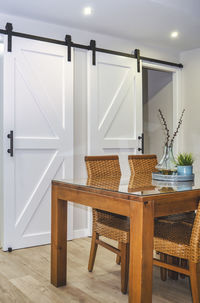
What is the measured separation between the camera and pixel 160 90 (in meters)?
5.83

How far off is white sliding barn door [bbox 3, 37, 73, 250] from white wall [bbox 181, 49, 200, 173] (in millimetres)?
2049

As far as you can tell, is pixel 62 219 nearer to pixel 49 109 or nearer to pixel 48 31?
pixel 49 109

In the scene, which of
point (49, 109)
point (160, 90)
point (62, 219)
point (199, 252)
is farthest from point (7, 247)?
point (160, 90)

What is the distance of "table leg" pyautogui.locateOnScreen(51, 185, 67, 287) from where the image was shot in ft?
8.90

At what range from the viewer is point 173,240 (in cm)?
232

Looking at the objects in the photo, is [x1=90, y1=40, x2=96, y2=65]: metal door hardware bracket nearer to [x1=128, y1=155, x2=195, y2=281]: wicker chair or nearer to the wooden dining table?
[x1=128, y1=155, x2=195, y2=281]: wicker chair

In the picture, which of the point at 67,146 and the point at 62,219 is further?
the point at 67,146

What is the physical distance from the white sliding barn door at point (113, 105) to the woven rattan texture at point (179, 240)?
6.27 feet

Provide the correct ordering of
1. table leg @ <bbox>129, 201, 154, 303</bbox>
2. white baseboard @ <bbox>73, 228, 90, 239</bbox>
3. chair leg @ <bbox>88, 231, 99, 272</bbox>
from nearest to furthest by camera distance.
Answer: table leg @ <bbox>129, 201, 154, 303</bbox> → chair leg @ <bbox>88, 231, 99, 272</bbox> → white baseboard @ <bbox>73, 228, 90, 239</bbox>

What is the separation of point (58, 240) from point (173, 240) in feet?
2.94

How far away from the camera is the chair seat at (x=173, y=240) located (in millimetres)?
2236

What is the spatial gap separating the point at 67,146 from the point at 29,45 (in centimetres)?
119

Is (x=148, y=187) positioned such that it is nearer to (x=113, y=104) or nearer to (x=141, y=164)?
(x=141, y=164)

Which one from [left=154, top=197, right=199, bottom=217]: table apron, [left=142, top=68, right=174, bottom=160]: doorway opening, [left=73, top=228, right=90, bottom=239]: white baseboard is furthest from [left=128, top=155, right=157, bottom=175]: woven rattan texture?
[left=142, top=68, right=174, bottom=160]: doorway opening
